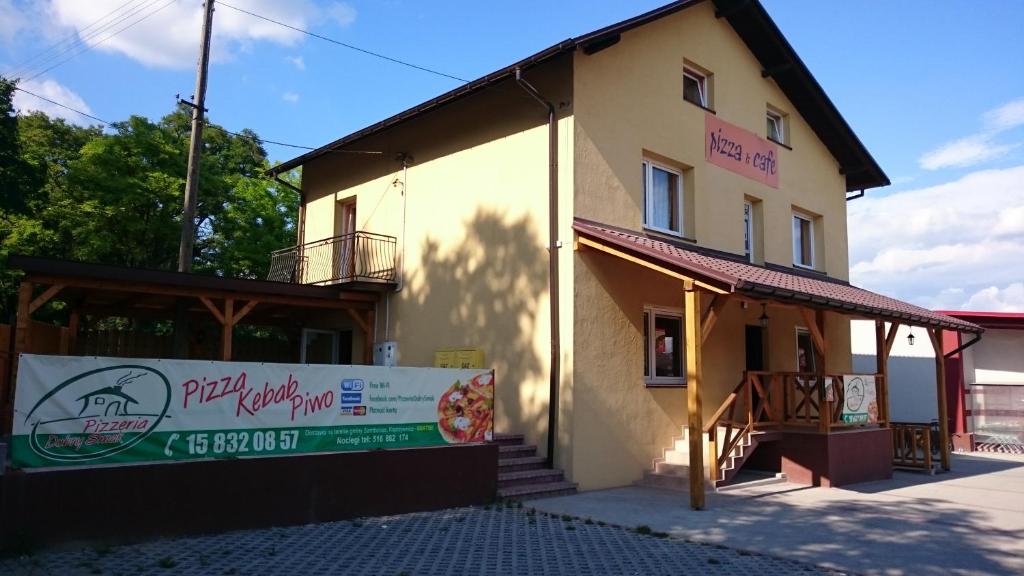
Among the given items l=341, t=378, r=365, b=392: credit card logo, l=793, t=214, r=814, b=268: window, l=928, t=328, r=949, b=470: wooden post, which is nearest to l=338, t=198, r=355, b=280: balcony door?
l=341, t=378, r=365, b=392: credit card logo

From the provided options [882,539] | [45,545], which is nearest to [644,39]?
[882,539]

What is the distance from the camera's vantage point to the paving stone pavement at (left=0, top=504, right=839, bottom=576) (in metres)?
6.06

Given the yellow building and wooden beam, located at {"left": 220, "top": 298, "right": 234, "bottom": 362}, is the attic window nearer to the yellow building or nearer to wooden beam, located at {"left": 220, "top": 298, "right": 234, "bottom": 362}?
the yellow building

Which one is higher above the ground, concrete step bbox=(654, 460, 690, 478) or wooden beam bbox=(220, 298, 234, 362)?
wooden beam bbox=(220, 298, 234, 362)

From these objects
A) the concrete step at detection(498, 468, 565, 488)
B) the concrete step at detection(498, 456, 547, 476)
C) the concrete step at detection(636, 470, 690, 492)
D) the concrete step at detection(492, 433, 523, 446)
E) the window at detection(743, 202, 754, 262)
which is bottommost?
the concrete step at detection(636, 470, 690, 492)

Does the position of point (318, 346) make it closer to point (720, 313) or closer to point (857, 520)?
point (720, 313)

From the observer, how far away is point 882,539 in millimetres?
7863

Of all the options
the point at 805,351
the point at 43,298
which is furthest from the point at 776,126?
the point at 43,298

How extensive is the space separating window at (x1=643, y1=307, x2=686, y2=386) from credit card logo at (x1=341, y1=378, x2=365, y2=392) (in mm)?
5223

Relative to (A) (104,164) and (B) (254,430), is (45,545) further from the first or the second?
(A) (104,164)

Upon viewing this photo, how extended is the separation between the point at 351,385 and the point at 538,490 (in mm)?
3141

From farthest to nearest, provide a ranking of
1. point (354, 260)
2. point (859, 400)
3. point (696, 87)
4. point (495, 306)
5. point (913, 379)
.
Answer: point (913, 379) → point (354, 260) → point (696, 87) → point (859, 400) → point (495, 306)

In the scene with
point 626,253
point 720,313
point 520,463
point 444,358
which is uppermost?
point 626,253

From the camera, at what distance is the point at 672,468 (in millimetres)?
11359
